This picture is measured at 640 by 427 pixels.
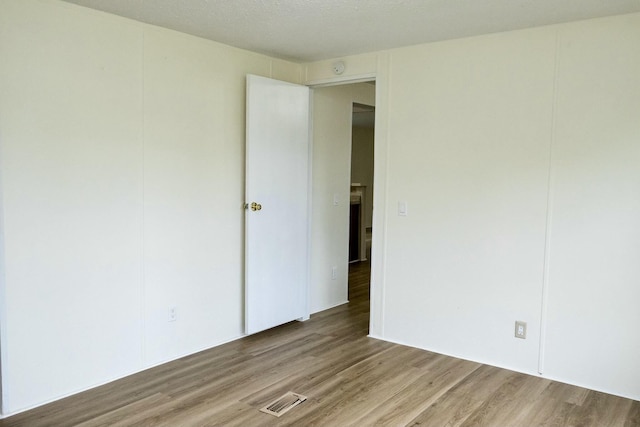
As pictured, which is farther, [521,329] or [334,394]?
[521,329]

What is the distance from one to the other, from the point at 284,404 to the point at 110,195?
1.70 m

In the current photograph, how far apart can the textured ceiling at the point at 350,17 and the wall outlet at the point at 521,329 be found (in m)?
2.02

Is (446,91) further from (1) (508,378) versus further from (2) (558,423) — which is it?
(2) (558,423)

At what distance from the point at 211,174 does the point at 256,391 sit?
5.41 ft

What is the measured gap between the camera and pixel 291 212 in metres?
4.39


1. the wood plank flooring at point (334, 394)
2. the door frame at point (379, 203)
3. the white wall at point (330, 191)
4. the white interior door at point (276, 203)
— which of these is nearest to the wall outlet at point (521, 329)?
the wood plank flooring at point (334, 394)

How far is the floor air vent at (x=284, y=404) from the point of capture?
2863 mm

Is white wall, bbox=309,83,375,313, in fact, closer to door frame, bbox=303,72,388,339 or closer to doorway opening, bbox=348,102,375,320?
doorway opening, bbox=348,102,375,320

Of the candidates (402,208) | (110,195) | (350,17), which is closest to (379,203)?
(402,208)

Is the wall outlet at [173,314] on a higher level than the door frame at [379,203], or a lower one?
lower

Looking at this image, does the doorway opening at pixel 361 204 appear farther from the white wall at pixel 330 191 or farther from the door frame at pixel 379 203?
the door frame at pixel 379 203

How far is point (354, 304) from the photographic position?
17.3 feet

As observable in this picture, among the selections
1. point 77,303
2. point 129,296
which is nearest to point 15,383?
point 77,303

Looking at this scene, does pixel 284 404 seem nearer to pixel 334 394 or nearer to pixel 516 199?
pixel 334 394
